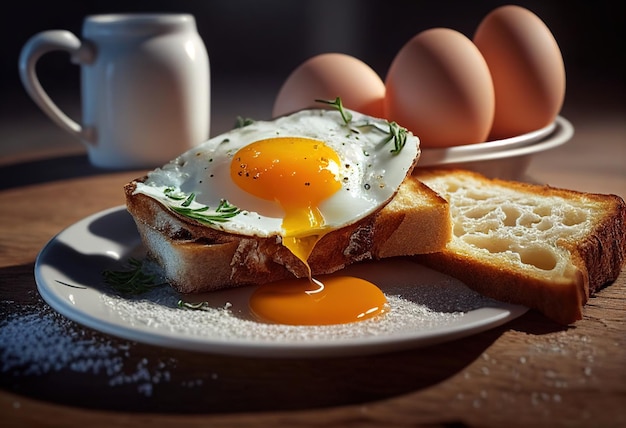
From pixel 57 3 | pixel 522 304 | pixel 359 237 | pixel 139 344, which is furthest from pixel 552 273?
pixel 57 3

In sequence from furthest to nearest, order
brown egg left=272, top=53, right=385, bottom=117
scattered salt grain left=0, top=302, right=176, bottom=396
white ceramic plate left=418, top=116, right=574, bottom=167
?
brown egg left=272, top=53, right=385, bottom=117, white ceramic plate left=418, top=116, right=574, bottom=167, scattered salt grain left=0, top=302, right=176, bottom=396

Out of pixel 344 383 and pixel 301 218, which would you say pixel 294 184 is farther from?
pixel 344 383

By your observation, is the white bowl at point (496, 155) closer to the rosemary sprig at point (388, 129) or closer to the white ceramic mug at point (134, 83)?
the rosemary sprig at point (388, 129)

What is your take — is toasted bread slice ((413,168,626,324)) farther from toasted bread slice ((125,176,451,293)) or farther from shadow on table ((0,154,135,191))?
shadow on table ((0,154,135,191))

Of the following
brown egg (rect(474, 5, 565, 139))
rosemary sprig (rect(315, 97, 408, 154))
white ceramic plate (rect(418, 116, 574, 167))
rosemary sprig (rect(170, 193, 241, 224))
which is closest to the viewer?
rosemary sprig (rect(170, 193, 241, 224))

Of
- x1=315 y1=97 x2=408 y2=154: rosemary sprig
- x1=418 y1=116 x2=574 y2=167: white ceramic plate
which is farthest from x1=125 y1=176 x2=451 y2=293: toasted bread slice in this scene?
x1=418 y1=116 x2=574 y2=167: white ceramic plate

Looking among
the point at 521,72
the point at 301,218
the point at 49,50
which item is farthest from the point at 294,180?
the point at 49,50
